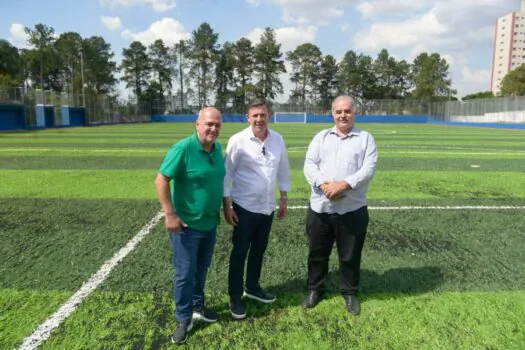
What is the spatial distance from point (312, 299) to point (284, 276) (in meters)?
0.56

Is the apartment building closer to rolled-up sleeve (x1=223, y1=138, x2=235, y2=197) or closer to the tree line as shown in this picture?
the tree line

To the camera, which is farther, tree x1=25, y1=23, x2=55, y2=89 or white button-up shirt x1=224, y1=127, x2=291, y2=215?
tree x1=25, y1=23, x2=55, y2=89

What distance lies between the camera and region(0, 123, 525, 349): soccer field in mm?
2709

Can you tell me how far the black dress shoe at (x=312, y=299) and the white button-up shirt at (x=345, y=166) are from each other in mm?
724

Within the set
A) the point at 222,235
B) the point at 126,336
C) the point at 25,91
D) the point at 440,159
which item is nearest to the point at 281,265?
the point at 222,235

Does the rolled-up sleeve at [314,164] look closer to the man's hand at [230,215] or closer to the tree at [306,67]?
the man's hand at [230,215]

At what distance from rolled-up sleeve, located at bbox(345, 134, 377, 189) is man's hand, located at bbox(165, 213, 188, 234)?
127 cm

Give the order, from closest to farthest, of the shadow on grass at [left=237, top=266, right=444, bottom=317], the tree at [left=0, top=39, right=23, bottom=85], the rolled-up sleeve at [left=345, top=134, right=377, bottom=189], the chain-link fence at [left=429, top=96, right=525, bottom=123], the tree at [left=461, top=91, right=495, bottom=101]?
the rolled-up sleeve at [left=345, top=134, right=377, bottom=189], the shadow on grass at [left=237, top=266, right=444, bottom=317], the chain-link fence at [left=429, top=96, right=525, bottom=123], the tree at [left=0, top=39, right=23, bottom=85], the tree at [left=461, top=91, right=495, bottom=101]

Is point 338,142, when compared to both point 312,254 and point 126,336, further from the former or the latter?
point 126,336

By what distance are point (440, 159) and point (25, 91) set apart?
1120 inches

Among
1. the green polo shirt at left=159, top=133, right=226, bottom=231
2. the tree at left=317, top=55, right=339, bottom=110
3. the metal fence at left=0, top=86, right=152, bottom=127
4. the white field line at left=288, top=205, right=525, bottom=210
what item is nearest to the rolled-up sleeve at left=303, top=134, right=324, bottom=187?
the green polo shirt at left=159, top=133, right=226, bottom=231

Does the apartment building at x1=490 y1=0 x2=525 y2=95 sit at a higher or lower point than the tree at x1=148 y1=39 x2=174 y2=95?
higher

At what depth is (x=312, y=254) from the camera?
3238mm

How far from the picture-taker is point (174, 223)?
2.56 meters
